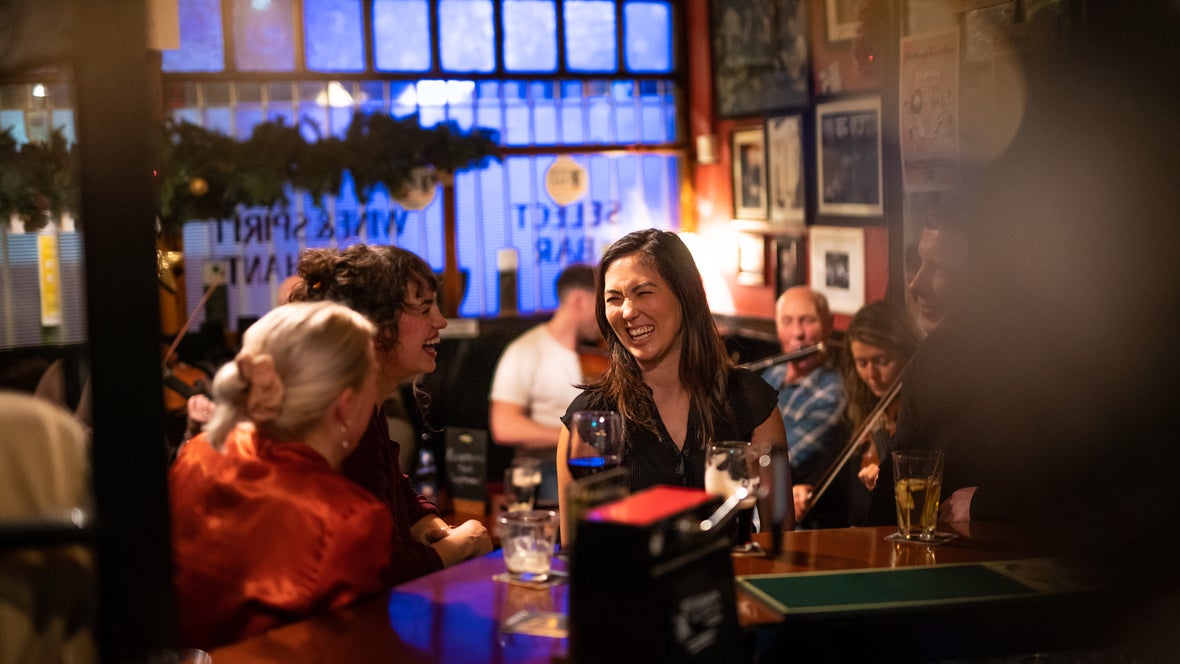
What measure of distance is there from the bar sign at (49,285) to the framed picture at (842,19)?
14.1ft

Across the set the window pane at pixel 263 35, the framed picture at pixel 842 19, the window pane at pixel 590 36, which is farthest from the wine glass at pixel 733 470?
the window pane at pixel 590 36

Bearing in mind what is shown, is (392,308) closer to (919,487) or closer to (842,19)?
(919,487)

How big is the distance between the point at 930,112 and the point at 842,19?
1533mm

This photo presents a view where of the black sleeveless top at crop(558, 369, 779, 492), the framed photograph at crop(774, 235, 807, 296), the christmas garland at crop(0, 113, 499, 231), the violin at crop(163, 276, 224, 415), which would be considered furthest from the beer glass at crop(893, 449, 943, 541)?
the christmas garland at crop(0, 113, 499, 231)

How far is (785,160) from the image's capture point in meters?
5.77

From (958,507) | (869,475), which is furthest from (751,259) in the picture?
(958,507)

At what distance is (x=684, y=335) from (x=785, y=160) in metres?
3.21

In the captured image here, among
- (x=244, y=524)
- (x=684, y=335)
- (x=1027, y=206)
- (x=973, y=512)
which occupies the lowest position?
(x=973, y=512)

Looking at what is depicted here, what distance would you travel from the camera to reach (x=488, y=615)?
177 cm

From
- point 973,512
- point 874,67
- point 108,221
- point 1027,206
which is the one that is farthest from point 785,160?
point 108,221

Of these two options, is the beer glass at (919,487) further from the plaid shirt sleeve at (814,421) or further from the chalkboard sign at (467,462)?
the chalkboard sign at (467,462)

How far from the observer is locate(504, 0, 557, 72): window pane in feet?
21.3

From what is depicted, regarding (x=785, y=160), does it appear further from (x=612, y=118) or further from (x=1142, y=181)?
(x=1142, y=181)

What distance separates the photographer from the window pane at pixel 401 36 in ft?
20.4
